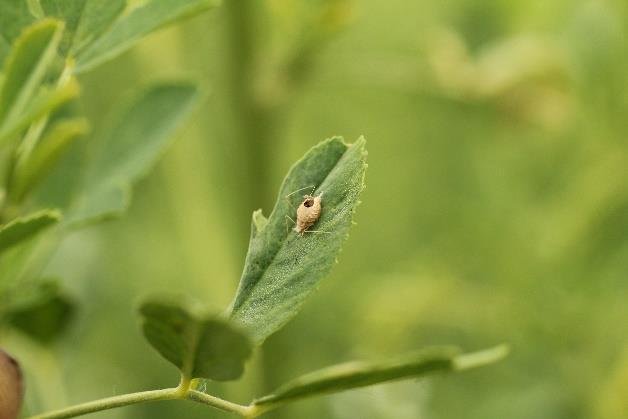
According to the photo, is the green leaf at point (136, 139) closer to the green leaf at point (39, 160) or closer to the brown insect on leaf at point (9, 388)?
the green leaf at point (39, 160)

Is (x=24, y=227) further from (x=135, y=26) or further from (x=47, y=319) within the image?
(x=47, y=319)

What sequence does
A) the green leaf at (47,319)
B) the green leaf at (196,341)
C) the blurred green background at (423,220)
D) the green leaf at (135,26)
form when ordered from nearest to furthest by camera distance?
the green leaf at (196,341) → the green leaf at (135,26) → the green leaf at (47,319) → the blurred green background at (423,220)

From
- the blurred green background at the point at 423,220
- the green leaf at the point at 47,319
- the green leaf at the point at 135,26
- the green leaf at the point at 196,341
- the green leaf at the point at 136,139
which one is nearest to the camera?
the green leaf at the point at 196,341

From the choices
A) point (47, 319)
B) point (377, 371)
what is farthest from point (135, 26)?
point (47, 319)

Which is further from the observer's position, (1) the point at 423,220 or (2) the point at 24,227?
(1) the point at 423,220

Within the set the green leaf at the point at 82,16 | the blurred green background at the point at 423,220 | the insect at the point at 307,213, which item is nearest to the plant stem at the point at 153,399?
the insect at the point at 307,213

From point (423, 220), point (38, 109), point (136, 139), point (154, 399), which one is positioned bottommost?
point (154, 399)

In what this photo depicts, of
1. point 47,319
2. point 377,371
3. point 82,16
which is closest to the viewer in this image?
point 377,371
